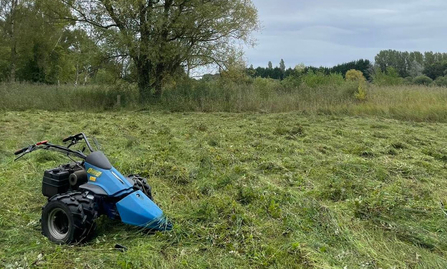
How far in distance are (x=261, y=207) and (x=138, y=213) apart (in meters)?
1.04

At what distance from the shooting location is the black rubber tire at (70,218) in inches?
89.4

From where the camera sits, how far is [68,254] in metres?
2.17

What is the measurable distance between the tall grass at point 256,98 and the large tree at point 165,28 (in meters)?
0.99

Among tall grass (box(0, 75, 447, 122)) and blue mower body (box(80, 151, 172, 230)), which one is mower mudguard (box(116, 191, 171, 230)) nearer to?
blue mower body (box(80, 151, 172, 230))

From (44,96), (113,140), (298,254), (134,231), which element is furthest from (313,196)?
(44,96)

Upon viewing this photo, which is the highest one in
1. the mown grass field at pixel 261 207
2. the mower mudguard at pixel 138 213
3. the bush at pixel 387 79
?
the bush at pixel 387 79

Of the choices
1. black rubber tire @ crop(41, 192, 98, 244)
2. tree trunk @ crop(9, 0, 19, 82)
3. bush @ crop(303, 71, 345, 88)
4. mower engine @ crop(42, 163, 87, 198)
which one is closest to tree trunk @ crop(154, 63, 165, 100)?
bush @ crop(303, 71, 345, 88)

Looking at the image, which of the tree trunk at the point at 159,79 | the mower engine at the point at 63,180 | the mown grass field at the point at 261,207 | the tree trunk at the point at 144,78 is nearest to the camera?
the mown grass field at the point at 261,207

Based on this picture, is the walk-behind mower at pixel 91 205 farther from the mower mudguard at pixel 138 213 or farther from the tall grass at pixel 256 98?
the tall grass at pixel 256 98

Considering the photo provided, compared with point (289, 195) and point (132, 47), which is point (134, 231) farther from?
point (132, 47)

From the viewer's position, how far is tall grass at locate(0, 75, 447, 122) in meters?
10.9

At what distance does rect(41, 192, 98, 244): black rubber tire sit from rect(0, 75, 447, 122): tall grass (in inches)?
373

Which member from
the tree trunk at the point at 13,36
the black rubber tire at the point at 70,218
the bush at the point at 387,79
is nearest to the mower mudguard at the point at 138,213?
the black rubber tire at the point at 70,218

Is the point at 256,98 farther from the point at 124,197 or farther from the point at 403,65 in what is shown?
the point at 403,65
